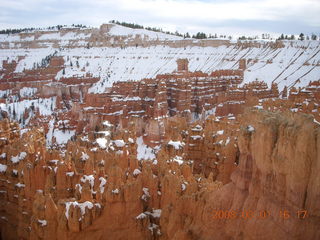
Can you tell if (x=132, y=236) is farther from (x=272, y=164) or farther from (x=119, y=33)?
(x=119, y=33)

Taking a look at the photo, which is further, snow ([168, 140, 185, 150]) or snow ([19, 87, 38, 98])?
snow ([19, 87, 38, 98])

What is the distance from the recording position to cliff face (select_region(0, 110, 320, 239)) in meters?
5.77

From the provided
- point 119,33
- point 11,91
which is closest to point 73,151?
point 11,91

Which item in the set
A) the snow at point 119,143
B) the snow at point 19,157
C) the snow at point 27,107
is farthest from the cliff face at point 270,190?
the snow at point 27,107

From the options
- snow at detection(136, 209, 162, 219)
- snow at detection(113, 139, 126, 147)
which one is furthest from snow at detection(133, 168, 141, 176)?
snow at detection(113, 139, 126, 147)

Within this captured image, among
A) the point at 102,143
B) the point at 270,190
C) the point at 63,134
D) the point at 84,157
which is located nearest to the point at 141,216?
the point at 270,190

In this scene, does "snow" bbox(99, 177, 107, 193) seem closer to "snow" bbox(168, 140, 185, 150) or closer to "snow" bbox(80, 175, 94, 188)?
"snow" bbox(80, 175, 94, 188)

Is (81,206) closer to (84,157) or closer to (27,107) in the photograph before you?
(84,157)

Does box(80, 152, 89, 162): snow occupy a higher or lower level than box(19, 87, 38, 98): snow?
higher
